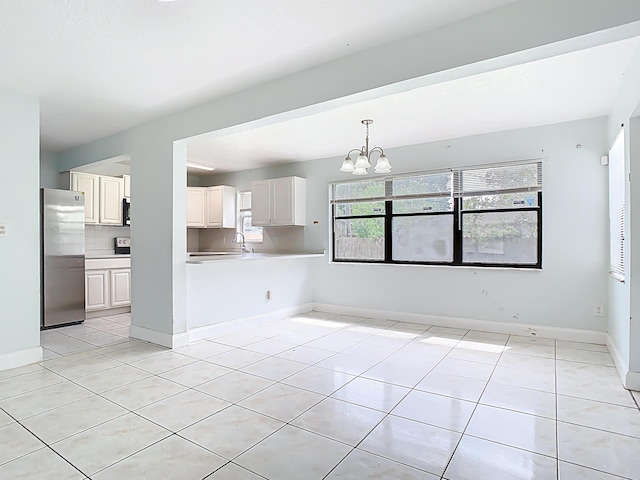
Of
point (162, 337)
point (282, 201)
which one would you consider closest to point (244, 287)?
point (162, 337)

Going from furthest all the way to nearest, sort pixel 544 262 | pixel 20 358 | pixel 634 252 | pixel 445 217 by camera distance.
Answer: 1. pixel 445 217
2. pixel 544 262
3. pixel 20 358
4. pixel 634 252

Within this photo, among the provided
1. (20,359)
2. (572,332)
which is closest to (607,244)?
(572,332)

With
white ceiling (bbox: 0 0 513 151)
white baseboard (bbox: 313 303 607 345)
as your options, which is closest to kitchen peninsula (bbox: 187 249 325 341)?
white baseboard (bbox: 313 303 607 345)

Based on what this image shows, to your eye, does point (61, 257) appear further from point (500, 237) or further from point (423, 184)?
point (500, 237)

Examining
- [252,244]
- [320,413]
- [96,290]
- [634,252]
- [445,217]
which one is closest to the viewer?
[320,413]

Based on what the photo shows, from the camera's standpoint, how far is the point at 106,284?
5621 millimetres

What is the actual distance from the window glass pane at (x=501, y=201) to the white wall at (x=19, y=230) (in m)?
4.69

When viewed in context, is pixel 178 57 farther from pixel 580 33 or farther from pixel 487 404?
pixel 487 404

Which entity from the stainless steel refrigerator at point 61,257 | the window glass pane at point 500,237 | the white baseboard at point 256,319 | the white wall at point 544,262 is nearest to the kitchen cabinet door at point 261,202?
the white baseboard at point 256,319

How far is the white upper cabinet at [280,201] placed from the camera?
6016 mm

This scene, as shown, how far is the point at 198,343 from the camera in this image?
163 inches

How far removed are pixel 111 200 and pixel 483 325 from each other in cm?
576

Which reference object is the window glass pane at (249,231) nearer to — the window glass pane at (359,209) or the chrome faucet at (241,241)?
the chrome faucet at (241,241)

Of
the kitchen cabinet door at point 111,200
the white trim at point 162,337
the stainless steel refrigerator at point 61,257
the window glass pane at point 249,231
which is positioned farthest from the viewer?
the window glass pane at point 249,231
